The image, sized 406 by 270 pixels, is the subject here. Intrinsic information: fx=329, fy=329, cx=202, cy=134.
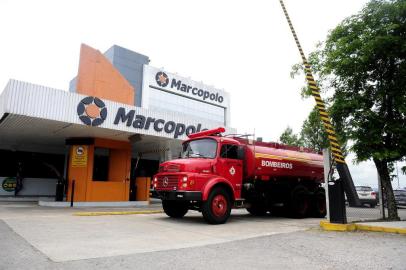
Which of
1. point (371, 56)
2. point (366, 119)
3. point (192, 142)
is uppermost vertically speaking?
point (371, 56)

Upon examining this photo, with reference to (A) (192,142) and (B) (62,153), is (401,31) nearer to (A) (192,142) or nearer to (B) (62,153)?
(A) (192,142)

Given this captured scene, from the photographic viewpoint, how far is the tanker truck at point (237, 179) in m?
10.0

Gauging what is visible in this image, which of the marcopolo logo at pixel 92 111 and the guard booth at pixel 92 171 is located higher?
the marcopolo logo at pixel 92 111

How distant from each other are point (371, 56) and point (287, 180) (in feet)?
18.0

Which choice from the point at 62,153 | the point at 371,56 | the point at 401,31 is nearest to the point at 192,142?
the point at 371,56

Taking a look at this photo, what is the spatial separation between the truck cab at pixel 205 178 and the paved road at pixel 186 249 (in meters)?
1.23

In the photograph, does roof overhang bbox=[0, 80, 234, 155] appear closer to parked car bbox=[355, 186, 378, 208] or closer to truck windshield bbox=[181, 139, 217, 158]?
truck windshield bbox=[181, 139, 217, 158]

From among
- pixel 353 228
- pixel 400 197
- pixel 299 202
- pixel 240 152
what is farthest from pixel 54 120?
pixel 400 197

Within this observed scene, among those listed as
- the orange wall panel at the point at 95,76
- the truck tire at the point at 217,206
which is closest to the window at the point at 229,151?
the truck tire at the point at 217,206

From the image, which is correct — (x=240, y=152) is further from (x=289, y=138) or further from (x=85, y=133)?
(x=289, y=138)

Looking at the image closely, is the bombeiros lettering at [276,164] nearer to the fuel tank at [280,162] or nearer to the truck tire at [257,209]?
the fuel tank at [280,162]

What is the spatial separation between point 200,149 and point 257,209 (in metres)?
4.40

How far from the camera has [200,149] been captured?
36.5 ft

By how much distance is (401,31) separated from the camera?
1060 cm
